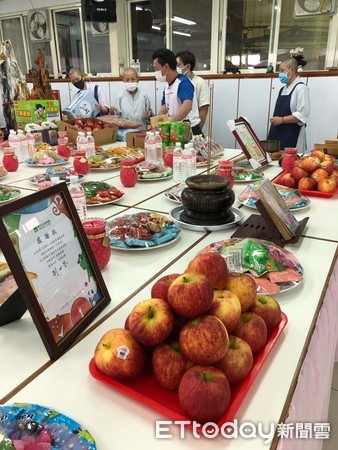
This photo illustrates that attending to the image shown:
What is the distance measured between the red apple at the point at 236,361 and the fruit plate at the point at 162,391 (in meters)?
0.02

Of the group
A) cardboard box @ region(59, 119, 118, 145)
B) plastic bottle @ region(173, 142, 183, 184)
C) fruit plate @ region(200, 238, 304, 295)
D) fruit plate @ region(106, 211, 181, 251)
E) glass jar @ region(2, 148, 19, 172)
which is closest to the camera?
fruit plate @ region(200, 238, 304, 295)

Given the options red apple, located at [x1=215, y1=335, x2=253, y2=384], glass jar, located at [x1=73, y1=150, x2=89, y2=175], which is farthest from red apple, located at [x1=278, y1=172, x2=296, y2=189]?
red apple, located at [x1=215, y1=335, x2=253, y2=384]

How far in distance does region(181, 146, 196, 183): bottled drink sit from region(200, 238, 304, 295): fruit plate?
0.99m

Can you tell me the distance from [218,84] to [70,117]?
93.8 inches

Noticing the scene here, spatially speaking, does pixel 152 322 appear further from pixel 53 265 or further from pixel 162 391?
pixel 53 265

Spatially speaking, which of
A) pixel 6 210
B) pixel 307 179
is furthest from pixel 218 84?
pixel 6 210

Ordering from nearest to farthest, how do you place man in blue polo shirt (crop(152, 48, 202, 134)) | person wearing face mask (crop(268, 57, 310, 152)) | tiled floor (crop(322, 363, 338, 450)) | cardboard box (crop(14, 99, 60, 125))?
tiled floor (crop(322, 363, 338, 450))
cardboard box (crop(14, 99, 60, 125))
man in blue polo shirt (crop(152, 48, 202, 134))
person wearing face mask (crop(268, 57, 310, 152))

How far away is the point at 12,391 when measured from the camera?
2.26ft

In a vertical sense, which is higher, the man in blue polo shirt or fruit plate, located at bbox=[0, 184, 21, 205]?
the man in blue polo shirt

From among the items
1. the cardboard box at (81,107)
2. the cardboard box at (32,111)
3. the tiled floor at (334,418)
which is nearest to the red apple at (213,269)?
the tiled floor at (334,418)

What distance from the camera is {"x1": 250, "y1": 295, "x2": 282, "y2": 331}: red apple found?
2.59 ft

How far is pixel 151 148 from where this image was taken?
7.91 feet

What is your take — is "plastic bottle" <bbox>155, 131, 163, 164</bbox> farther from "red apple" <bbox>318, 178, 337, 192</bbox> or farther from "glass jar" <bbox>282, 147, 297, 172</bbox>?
"red apple" <bbox>318, 178, 337, 192</bbox>

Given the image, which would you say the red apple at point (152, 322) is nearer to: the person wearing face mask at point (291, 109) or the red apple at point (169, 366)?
the red apple at point (169, 366)
